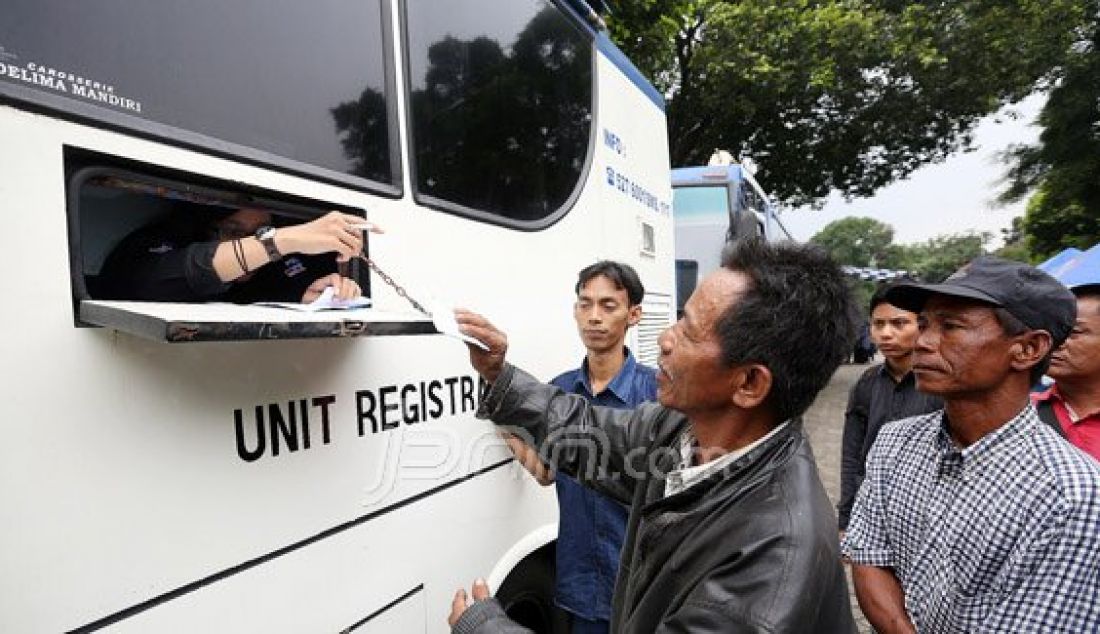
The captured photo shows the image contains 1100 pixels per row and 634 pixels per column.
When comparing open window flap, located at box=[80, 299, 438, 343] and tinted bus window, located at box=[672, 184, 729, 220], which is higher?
tinted bus window, located at box=[672, 184, 729, 220]

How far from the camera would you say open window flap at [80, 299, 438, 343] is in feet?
2.90

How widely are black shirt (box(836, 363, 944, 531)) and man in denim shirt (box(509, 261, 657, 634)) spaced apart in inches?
48.0

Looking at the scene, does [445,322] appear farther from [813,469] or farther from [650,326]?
[650,326]

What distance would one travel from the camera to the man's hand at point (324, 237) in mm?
1190

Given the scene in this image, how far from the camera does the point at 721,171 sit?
728cm

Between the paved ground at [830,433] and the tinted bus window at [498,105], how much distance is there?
2.53 meters

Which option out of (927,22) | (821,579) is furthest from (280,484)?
(927,22)

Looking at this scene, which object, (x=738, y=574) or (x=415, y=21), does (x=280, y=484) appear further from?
(x=415, y=21)

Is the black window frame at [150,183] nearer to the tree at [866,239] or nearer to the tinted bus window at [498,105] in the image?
the tinted bus window at [498,105]

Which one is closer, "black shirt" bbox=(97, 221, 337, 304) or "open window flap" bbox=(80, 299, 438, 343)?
"open window flap" bbox=(80, 299, 438, 343)

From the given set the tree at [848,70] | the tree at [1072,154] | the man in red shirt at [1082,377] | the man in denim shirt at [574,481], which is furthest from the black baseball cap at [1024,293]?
the tree at [1072,154]

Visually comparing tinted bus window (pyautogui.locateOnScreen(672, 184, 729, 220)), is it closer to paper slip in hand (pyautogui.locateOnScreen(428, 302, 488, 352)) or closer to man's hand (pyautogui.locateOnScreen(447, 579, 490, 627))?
paper slip in hand (pyautogui.locateOnScreen(428, 302, 488, 352))

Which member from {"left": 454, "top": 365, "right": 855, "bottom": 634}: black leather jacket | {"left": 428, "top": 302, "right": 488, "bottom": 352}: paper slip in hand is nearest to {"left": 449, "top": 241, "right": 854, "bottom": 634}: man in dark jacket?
{"left": 454, "top": 365, "right": 855, "bottom": 634}: black leather jacket

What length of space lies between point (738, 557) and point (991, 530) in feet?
2.05
